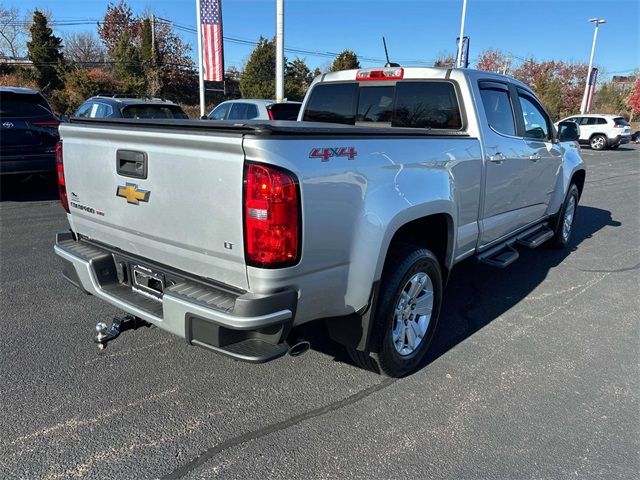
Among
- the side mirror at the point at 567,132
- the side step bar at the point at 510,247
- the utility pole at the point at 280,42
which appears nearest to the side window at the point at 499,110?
the side step bar at the point at 510,247

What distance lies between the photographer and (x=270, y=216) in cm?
211

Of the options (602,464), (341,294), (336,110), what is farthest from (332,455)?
(336,110)

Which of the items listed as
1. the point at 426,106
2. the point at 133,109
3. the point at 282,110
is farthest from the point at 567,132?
the point at 133,109

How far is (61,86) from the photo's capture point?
29.2 metres

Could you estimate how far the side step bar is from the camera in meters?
4.17

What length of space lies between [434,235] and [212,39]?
52.1 feet

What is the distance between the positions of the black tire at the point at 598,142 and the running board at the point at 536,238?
936 inches

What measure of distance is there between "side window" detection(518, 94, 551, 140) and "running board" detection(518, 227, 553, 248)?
107 cm

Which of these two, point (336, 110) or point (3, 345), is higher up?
point (336, 110)

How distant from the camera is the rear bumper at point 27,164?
7.33m

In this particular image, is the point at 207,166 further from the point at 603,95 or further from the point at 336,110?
the point at 603,95

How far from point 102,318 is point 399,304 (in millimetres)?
2375

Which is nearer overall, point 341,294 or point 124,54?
point 341,294

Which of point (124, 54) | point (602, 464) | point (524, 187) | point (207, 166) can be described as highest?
point (124, 54)
